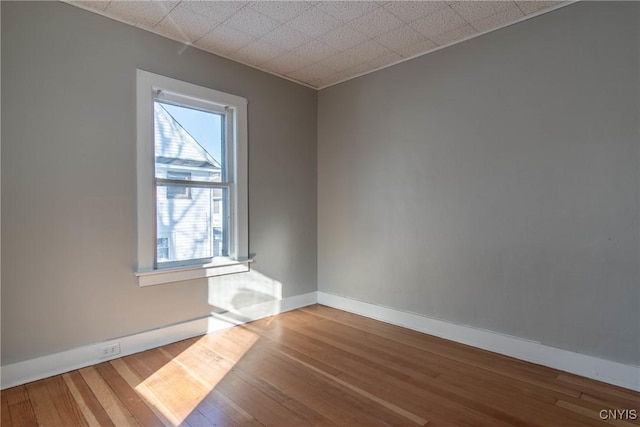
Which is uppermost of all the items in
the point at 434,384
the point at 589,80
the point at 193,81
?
the point at 193,81

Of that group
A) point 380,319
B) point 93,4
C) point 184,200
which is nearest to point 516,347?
point 380,319

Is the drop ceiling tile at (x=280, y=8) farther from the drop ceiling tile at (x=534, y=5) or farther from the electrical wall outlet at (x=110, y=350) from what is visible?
the electrical wall outlet at (x=110, y=350)

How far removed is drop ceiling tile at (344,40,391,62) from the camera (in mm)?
3123

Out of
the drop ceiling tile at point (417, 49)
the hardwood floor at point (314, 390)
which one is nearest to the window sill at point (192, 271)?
the hardwood floor at point (314, 390)

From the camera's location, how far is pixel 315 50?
3230 millimetres

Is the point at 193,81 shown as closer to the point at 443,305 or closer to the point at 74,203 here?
the point at 74,203

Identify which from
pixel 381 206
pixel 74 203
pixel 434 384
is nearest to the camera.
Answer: pixel 434 384

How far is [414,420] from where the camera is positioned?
6.36 ft

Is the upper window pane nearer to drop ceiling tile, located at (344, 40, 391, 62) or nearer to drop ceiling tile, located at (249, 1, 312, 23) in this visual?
drop ceiling tile, located at (249, 1, 312, 23)

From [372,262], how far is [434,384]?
1.57 meters

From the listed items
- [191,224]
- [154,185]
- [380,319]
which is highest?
[154,185]

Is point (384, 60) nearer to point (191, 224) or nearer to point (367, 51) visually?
point (367, 51)

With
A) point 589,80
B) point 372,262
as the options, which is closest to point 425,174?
point 372,262

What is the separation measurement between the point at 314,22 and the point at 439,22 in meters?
1.01
